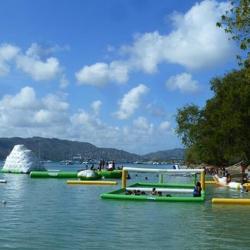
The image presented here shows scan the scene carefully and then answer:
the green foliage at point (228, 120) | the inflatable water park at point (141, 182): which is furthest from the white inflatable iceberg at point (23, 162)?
the green foliage at point (228, 120)

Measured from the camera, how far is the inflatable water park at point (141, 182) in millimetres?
38344

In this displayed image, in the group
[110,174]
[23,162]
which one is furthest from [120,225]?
[23,162]

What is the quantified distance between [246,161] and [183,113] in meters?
25.4

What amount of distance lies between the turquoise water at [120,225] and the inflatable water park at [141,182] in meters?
1.53

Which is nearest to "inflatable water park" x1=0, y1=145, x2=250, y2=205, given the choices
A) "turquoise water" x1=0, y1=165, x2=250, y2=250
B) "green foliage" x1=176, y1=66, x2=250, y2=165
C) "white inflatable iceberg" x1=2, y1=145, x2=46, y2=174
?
"white inflatable iceberg" x1=2, y1=145, x2=46, y2=174

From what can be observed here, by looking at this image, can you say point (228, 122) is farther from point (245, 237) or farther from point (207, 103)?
point (245, 237)

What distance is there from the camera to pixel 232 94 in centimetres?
6600

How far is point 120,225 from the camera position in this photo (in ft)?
84.7

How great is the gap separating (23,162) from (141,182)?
128 ft

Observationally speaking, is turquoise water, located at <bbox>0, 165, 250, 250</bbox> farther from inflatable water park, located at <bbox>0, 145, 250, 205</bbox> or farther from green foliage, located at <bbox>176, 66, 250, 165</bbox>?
green foliage, located at <bbox>176, 66, 250, 165</bbox>

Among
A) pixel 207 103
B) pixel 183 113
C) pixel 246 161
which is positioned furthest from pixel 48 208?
pixel 183 113

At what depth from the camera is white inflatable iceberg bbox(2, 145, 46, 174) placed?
99.9 metres

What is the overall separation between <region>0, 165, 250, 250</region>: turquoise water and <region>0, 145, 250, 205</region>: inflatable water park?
1.53 m

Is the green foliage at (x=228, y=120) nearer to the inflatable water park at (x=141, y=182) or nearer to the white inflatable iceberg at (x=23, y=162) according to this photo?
the inflatable water park at (x=141, y=182)
